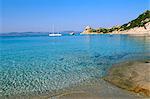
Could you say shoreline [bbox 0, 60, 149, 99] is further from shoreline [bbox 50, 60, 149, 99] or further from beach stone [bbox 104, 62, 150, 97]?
beach stone [bbox 104, 62, 150, 97]

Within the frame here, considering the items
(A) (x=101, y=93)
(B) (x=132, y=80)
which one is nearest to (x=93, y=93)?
(A) (x=101, y=93)

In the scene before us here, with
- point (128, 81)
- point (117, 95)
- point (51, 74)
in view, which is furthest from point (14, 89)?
point (128, 81)

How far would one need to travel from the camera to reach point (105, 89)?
15312mm

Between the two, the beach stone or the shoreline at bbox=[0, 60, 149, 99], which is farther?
the beach stone

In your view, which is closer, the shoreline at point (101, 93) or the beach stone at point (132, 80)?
the shoreline at point (101, 93)

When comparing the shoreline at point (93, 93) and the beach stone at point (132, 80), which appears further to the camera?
the beach stone at point (132, 80)

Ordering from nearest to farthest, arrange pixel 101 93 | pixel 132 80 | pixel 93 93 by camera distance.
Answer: pixel 101 93
pixel 93 93
pixel 132 80

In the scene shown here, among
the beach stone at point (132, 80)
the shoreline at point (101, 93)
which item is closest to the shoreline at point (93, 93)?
the shoreline at point (101, 93)

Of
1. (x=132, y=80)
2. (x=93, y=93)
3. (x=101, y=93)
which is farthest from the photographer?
(x=132, y=80)

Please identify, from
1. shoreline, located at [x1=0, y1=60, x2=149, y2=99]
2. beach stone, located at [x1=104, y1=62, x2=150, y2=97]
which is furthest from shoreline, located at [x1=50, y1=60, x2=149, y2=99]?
beach stone, located at [x1=104, y1=62, x2=150, y2=97]

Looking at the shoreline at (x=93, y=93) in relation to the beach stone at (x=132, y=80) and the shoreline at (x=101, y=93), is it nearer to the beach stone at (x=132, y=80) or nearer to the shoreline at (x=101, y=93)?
the shoreline at (x=101, y=93)

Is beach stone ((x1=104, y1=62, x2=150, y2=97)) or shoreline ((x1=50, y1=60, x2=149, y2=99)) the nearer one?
shoreline ((x1=50, y1=60, x2=149, y2=99))

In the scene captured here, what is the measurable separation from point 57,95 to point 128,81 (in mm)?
5685

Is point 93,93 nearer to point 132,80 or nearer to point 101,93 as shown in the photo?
point 101,93
